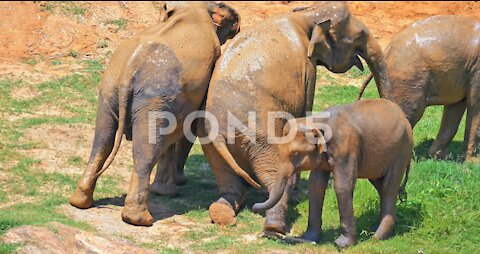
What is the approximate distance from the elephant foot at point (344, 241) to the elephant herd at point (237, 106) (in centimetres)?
1

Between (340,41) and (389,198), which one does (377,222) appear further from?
(340,41)

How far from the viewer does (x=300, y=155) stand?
7.44m

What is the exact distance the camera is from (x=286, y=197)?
27.6 feet

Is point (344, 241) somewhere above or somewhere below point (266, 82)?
below

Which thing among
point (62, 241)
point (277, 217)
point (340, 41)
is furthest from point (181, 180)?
point (62, 241)

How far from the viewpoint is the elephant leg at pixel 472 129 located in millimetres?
10078

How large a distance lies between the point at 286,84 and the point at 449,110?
9.27 feet

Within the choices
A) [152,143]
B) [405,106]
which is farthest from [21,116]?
[405,106]

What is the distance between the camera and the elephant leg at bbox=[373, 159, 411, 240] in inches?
310

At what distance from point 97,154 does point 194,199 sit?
138cm

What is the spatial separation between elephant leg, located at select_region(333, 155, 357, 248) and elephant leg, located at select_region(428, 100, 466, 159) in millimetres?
3211

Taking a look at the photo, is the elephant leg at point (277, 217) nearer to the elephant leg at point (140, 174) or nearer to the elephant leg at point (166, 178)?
the elephant leg at point (140, 174)

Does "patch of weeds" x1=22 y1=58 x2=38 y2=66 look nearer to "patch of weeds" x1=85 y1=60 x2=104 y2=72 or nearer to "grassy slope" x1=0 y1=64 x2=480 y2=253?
"patch of weeds" x1=85 y1=60 x2=104 y2=72

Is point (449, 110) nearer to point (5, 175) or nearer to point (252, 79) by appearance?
point (252, 79)
